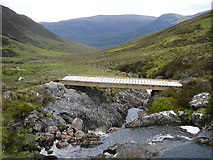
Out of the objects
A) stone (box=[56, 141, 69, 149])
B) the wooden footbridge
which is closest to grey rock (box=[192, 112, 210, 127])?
the wooden footbridge

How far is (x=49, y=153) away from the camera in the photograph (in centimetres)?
2620

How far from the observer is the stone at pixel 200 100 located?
1326 inches

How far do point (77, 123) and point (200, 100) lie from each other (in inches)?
849

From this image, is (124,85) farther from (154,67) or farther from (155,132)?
(154,67)

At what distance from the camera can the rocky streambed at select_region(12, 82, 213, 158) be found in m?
25.1

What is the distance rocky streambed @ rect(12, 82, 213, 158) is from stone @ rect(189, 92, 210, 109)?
2929 mm

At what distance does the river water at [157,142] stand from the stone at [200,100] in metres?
5.56

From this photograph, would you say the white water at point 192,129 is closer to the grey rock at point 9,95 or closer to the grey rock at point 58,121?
the grey rock at point 58,121

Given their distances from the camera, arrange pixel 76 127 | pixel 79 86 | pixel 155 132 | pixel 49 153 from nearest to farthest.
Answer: pixel 49 153 → pixel 155 132 → pixel 76 127 → pixel 79 86

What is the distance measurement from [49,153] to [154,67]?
5290 cm

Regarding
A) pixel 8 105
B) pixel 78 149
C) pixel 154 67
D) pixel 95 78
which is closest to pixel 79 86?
pixel 95 78

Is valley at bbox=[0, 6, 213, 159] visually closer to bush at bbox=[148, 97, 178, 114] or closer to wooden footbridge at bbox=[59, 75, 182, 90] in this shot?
bush at bbox=[148, 97, 178, 114]

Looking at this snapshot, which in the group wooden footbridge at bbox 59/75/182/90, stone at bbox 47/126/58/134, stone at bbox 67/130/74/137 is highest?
wooden footbridge at bbox 59/75/182/90

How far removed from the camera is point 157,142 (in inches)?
1069
